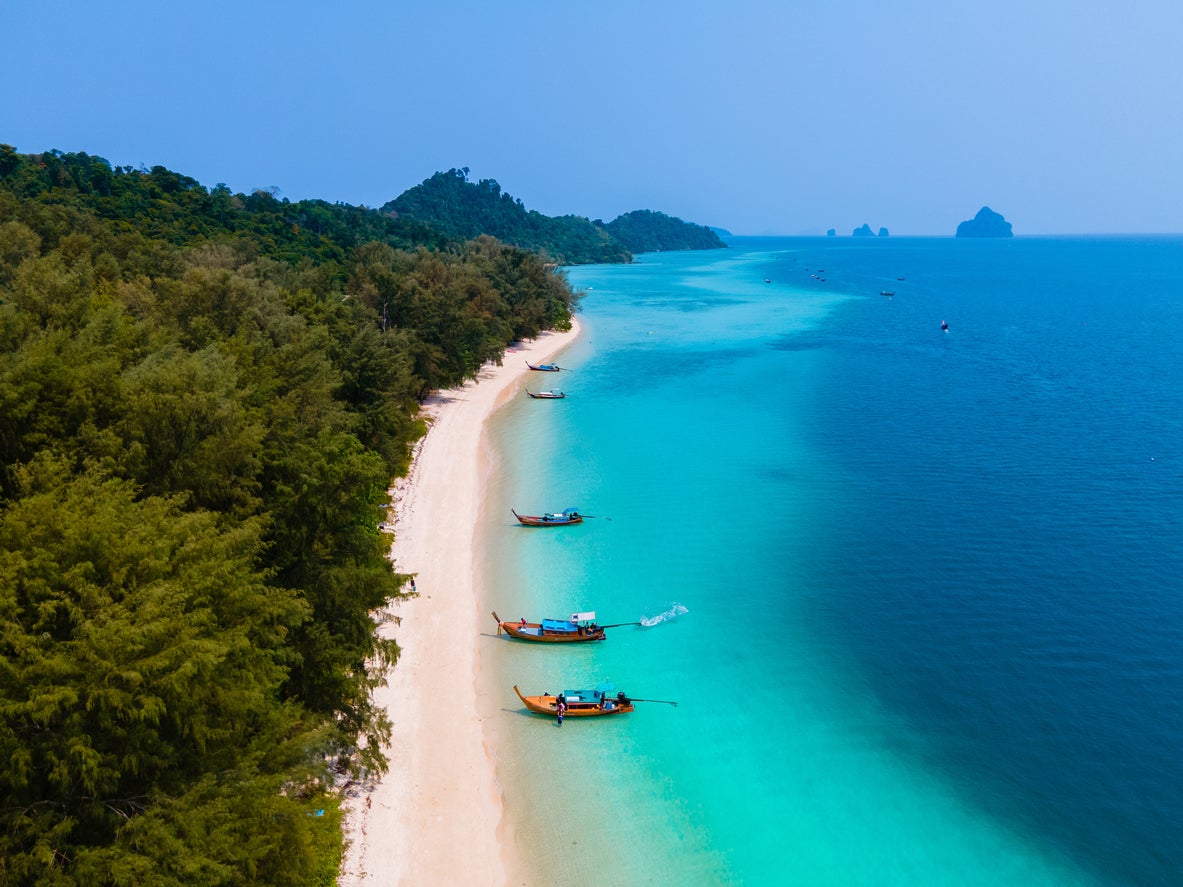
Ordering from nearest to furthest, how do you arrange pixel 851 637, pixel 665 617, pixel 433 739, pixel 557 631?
pixel 433 739 < pixel 557 631 < pixel 851 637 < pixel 665 617

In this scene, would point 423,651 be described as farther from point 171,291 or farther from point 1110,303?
point 1110,303

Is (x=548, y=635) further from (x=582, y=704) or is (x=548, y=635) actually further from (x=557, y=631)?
(x=582, y=704)

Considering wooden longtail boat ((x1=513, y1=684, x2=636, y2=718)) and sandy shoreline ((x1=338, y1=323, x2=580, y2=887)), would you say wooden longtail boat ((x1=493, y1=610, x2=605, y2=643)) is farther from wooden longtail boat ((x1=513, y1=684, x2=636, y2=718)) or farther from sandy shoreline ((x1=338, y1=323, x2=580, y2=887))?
wooden longtail boat ((x1=513, y1=684, x2=636, y2=718))

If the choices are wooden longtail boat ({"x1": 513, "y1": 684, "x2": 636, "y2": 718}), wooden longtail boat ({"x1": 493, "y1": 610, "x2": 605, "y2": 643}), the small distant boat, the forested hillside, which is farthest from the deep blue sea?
the forested hillside

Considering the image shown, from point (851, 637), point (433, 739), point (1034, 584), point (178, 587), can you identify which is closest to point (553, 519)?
point (851, 637)

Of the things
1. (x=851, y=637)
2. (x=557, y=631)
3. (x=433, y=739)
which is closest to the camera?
(x=433, y=739)

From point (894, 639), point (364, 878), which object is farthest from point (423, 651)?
point (894, 639)

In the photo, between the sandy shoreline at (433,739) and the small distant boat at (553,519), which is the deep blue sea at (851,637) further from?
the sandy shoreline at (433,739)
